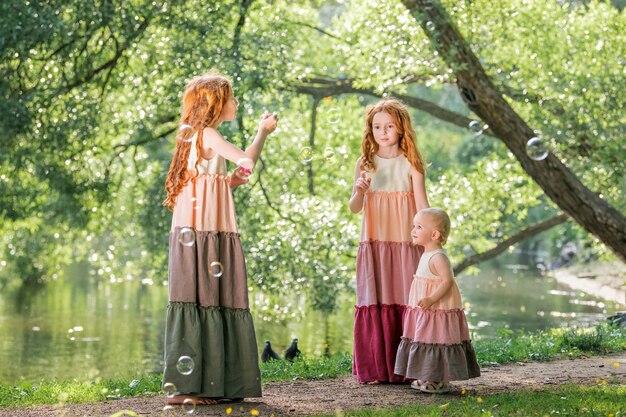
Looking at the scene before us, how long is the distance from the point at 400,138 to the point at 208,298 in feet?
7.11

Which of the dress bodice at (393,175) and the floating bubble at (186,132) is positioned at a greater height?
the floating bubble at (186,132)

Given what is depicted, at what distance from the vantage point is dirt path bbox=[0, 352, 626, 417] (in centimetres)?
709

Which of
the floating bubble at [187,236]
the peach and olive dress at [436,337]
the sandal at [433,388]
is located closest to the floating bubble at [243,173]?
the floating bubble at [187,236]

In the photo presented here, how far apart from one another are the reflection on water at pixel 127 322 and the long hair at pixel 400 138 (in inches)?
303

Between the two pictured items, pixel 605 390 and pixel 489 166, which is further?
pixel 489 166

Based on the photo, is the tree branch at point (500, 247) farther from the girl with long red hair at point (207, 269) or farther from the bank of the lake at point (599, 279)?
the girl with long red hair at point (207, 269)

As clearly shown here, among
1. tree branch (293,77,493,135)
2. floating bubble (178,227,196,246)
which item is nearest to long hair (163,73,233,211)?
floating bubble (178,227,196,246)

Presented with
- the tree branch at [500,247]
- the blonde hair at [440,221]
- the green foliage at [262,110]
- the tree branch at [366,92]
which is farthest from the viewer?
the tree branch at [366,92]

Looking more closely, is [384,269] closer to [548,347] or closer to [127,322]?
[548,347]

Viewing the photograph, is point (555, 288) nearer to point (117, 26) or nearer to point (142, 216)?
point (142, 216)

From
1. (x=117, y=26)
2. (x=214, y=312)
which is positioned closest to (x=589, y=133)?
(x=117, y=26)

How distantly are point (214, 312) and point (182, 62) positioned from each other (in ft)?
29.9

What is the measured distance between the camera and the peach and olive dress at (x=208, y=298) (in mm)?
7023

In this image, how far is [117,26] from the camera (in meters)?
14.9
